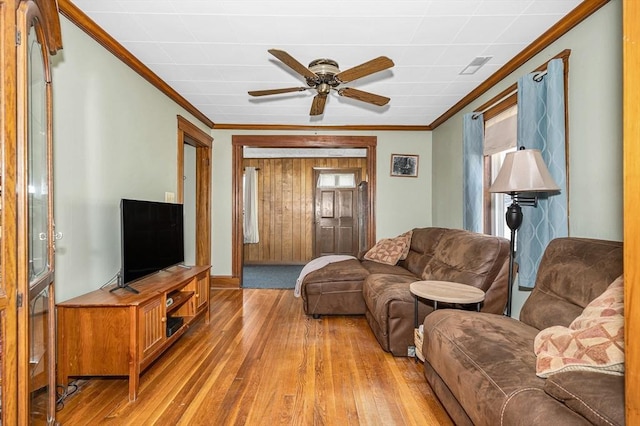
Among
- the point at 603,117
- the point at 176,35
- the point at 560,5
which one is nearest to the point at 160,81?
the point at 176,35

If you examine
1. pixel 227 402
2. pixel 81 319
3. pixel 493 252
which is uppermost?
pixel 493 252

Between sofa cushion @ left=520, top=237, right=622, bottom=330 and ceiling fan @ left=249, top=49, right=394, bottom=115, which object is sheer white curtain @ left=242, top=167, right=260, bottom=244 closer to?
ceiling fan @ left=249, top=49, right=394, bottom=115

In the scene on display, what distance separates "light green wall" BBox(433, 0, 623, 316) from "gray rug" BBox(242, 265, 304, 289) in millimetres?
3887

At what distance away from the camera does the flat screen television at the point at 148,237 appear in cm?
238

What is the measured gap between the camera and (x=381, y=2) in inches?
82.0

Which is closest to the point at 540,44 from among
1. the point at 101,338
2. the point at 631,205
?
the point at 631,205

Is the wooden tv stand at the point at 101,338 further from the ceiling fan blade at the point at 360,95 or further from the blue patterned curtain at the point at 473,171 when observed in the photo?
the blue patterned curtain at the point at 473,171

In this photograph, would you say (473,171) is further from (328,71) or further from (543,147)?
(328,71)

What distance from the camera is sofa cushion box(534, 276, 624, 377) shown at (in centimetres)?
117

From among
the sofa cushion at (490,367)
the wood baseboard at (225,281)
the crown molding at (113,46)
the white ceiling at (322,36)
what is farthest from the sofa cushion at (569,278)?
the wood baseboard at (225,281)

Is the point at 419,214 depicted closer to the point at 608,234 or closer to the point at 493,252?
the point at 493,252

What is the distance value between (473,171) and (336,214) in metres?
4.10

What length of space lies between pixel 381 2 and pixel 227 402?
2.64 meters

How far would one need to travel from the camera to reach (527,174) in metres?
2.16
